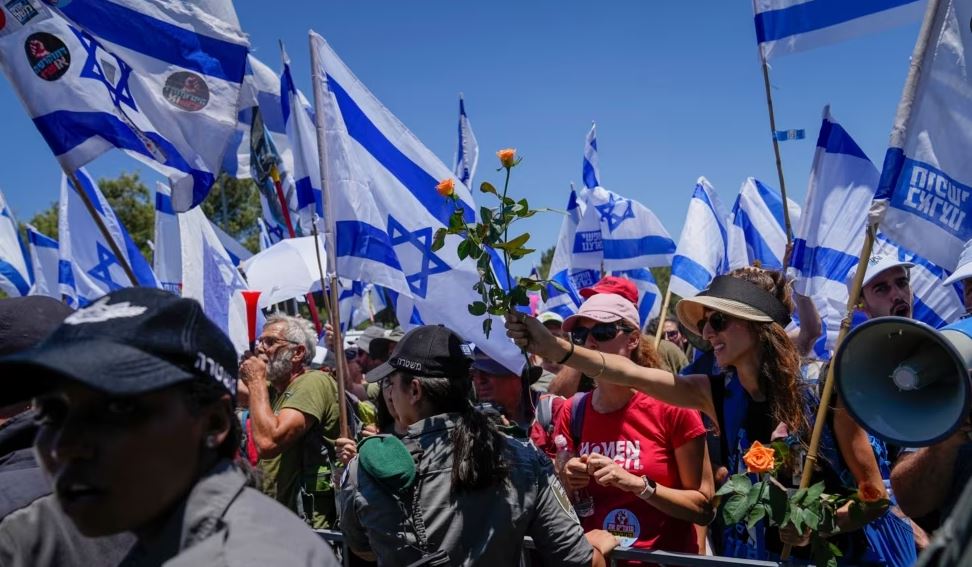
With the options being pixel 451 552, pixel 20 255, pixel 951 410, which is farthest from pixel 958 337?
pixel 20 255

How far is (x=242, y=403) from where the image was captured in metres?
5.35

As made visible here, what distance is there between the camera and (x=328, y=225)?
4.65m

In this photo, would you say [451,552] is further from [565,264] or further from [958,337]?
[565,264]

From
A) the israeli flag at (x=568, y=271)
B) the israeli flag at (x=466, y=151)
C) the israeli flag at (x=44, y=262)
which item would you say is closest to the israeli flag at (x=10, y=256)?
the israeli flag at (x=44, y=262)

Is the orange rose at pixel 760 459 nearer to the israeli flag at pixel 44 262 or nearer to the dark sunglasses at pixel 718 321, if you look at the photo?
the dark sunglasses at pixel 718 321

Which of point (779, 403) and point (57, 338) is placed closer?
point (57, 338)

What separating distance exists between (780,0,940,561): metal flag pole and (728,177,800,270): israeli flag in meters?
6.05

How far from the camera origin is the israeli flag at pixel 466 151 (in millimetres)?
11242

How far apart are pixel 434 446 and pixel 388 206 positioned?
2.31 m

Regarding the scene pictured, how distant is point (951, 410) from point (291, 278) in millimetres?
6337

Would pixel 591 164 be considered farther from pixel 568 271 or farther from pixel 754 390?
pixel 754 390

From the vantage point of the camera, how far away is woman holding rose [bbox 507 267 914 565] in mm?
2926

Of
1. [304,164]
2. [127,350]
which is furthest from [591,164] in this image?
[127,350]

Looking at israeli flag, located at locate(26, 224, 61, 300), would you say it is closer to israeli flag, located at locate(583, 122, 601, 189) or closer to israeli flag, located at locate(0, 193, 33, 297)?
israeli flag, located at locate(0, 193, 33, 297)
